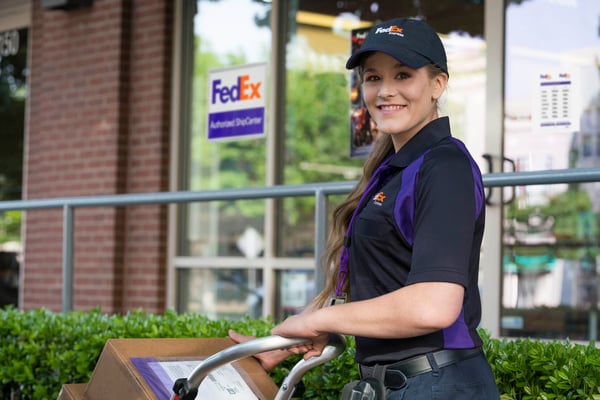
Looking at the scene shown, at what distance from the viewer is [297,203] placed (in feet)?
23.2

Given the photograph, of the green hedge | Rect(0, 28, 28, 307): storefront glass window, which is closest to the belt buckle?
the green hedge

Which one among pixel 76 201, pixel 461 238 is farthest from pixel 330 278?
pixel 76 201

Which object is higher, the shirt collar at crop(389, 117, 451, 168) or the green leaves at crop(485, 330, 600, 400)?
the shirt collar at crop(389, 117, 451, 168)

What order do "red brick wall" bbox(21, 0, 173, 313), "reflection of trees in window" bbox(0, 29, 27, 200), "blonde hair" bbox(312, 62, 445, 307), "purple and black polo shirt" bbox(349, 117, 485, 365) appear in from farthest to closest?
"reflection of trees in window" bbox(0, 29, 27, 200)
"red brick wall" bbox(21, 0, 173, 313)
"blonde hair" bbox(312, 62, 445, 307)
"purple and black polo shirt" bbox(349, 117, 485, 365)

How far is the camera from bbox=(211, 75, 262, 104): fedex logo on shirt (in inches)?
265

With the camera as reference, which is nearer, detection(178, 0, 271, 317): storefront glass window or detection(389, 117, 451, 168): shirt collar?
detection(389, 117, 451, 168): shirt collar

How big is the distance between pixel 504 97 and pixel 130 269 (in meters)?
3.14

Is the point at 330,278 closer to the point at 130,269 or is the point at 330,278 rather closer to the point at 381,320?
the point at 381,320

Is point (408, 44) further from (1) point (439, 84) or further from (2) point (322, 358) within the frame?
(2) point (322, 358)

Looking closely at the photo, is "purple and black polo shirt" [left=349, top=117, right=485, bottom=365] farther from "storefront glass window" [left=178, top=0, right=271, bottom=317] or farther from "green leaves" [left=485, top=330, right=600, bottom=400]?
"storefront glass window" [left=178, top=0, right=271, bottom=317]

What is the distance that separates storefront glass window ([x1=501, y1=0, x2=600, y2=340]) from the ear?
3.34 meters

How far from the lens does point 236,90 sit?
6.82 m

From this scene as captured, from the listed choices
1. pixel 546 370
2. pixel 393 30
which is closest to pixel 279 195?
pixel 546 370

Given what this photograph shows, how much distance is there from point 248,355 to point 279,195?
85.4 inches
